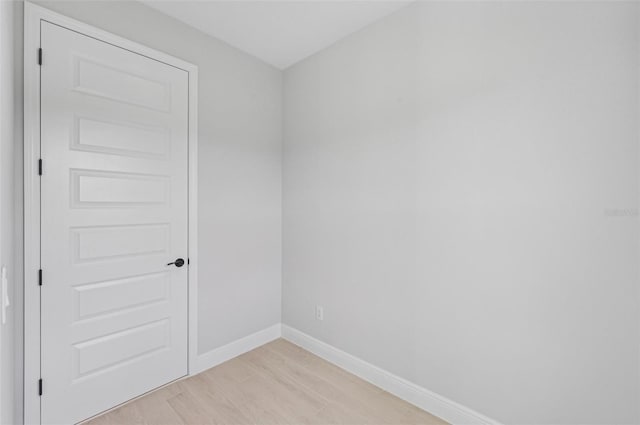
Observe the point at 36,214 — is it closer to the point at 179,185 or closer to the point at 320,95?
the point at 179,185

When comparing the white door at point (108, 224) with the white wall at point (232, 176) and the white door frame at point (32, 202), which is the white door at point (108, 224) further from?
the white wall at point (232, 176)

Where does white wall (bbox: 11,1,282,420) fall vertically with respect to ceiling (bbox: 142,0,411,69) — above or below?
below

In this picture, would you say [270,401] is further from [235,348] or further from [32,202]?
[32,202]

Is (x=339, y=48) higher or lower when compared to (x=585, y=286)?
higher

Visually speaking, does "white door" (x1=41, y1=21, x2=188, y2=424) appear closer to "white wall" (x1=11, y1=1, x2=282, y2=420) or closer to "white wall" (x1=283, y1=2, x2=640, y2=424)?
"white wall" (x1=11, y1=1, x2=282, y2=420)

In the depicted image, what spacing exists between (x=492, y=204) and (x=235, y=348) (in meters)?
2.32

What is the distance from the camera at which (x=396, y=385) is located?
2010 millimetres

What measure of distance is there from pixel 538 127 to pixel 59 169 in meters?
2.63

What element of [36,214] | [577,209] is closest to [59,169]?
[36,214]

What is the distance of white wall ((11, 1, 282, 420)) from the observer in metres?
2.23

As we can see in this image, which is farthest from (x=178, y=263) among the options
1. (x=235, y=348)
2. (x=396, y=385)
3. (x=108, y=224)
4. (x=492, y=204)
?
(x=492, y=204)

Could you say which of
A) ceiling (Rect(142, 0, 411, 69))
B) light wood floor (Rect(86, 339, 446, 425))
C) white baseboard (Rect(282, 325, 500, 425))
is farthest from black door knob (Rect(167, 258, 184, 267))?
ceiling (Rect(142, 0, 411, 69))

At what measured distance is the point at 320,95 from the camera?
8.25 ft

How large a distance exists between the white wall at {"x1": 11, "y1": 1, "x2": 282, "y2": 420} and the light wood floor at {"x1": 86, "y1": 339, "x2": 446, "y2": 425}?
1.16ft
